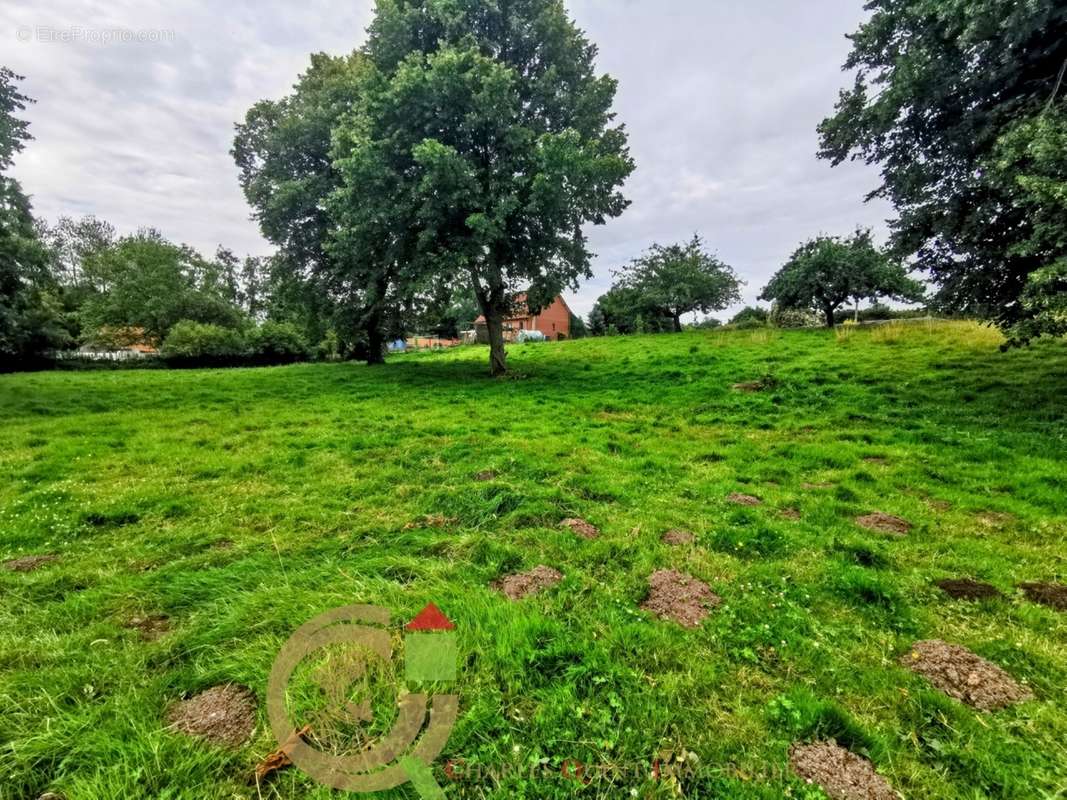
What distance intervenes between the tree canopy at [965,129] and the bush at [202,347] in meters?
42.6

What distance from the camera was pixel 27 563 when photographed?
4195 mm

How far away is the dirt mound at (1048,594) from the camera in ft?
11.7

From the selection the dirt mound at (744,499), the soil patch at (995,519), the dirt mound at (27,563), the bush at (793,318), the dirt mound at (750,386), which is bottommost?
the soil patch at (995,519)

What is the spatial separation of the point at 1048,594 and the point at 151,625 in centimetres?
745

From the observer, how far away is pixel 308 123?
2066cm

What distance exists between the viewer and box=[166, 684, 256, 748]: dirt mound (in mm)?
2342

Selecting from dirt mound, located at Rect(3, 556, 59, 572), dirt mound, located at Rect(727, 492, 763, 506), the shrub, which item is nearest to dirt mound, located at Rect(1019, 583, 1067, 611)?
dirt mound, located at Rect(727, 492, 763, 506)

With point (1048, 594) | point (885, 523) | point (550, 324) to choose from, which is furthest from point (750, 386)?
point (550, 324)

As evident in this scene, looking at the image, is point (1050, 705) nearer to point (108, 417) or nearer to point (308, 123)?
point (108, 417)

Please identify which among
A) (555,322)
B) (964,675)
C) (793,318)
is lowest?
(964,675)

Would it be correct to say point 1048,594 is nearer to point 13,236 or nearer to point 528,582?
point 528,582

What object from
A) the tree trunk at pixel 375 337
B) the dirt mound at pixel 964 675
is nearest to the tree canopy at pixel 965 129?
the dirt mound at pixel 964 675

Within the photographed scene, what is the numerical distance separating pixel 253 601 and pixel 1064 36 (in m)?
15.5

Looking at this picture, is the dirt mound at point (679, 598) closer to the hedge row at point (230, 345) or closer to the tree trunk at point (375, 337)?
the tree trunk at point (375, 337)
